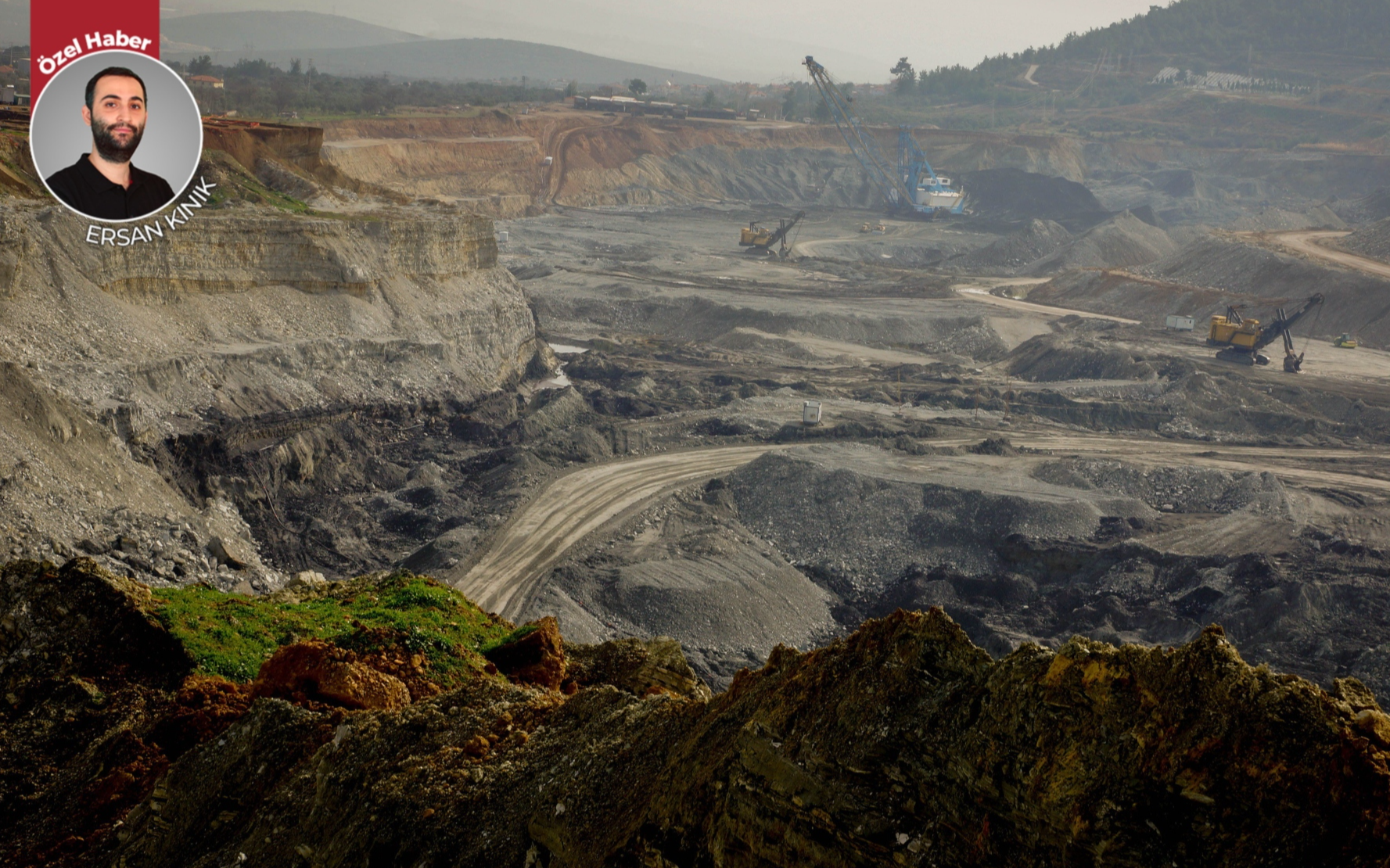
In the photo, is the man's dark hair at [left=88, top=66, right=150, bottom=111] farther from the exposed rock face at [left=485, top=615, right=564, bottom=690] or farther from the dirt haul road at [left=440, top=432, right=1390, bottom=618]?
the exposed rock face at [left=485, top=615, right=564, bottom=690]

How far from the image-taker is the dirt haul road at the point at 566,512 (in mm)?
24781

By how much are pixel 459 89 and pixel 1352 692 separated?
161603 millimetres

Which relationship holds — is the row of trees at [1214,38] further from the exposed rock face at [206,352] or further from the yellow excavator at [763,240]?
the exposed rock face at [206,352]

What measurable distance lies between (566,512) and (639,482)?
3.67 metres

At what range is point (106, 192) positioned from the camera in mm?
24703

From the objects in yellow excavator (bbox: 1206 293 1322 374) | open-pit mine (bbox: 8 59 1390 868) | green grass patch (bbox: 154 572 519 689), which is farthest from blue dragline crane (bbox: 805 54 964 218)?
green grass patch (bbox: 154 572 519 689)

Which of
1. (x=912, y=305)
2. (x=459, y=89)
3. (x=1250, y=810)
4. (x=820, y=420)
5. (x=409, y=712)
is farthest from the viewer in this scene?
(x=459, y=89)

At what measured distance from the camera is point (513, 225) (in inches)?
3214

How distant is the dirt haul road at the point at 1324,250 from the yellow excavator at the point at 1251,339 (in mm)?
14150

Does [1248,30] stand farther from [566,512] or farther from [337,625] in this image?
[337,625]

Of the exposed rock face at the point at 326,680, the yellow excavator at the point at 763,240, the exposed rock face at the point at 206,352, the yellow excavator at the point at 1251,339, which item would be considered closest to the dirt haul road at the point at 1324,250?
the yellow excavator at the point at 1251,339

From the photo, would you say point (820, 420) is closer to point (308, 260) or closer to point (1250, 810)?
point (308, 260)

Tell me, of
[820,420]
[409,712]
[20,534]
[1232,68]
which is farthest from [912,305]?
[1232,68]

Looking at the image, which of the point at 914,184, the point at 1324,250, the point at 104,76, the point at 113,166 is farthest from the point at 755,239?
the point at 104,76
